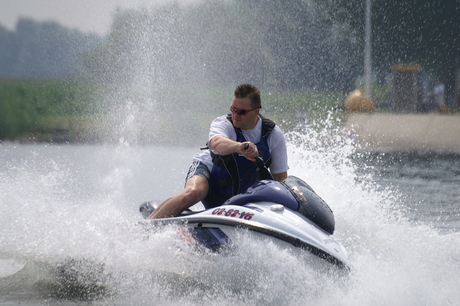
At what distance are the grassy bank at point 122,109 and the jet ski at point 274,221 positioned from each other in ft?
33.6

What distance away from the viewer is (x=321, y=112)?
23.5m

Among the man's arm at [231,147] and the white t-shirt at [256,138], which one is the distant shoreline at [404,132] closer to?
the white t-shirt at [256,138]

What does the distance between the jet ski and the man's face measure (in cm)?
56

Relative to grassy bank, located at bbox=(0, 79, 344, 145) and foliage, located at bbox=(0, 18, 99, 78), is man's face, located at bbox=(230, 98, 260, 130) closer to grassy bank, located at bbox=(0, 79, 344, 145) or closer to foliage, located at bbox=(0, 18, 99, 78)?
grassy bank, located at bbox=(0, 79, 344, 145)

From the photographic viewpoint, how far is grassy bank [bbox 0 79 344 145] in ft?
54.1

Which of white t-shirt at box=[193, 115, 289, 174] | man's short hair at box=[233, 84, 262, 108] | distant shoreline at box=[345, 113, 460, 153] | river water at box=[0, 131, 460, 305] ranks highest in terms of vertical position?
man's short hair at box=[233, 84, 262, 108]

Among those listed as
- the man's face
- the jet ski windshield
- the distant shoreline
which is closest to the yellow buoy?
the distant shoreline

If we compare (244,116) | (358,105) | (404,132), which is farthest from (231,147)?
(358,105)

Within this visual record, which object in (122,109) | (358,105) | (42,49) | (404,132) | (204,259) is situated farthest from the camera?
(42,49)

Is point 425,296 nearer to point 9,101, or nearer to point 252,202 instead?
point 252,202

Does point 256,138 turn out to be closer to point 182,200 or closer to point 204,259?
point 182,200

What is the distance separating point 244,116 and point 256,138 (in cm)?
27

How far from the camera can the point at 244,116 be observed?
530 centimetres

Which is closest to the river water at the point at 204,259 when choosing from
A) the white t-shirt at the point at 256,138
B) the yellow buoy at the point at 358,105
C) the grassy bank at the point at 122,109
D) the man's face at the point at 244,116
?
the white t-shirt at the point at 256,138
